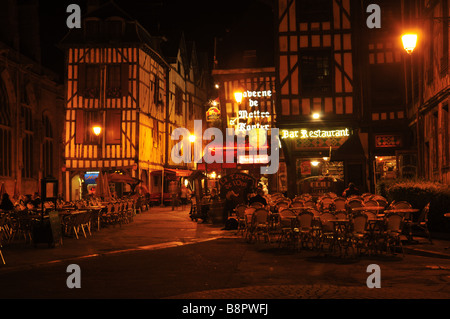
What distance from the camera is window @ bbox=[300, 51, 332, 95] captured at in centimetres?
2122

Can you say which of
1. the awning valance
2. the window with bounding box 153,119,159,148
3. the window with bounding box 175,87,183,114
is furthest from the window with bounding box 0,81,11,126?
the awning valance

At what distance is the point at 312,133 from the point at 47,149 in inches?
747

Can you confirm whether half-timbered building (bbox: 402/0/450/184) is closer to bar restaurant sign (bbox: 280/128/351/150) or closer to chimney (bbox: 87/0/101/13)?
bar restaurant sign (bbox: 280/128/351/150)

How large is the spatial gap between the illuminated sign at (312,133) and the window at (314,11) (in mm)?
4554

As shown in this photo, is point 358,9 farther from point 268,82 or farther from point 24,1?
point 24,1

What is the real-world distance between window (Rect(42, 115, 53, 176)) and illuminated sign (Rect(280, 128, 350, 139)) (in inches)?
693

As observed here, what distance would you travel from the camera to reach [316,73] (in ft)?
69.7

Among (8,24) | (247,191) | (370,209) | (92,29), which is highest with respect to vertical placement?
(92,29)

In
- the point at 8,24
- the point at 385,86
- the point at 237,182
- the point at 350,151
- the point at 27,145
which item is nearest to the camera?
the point at 237,182

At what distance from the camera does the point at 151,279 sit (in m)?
8.07

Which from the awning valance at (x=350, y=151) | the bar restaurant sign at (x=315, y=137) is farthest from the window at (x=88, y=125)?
the awning valance at (x=350, y=151)

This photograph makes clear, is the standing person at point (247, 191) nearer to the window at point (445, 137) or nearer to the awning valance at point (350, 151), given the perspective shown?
the awning valance at point (350, 151)

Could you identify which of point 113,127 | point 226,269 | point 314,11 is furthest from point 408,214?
point 113,127

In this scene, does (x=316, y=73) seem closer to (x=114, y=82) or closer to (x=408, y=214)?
(x=408, y=214)
